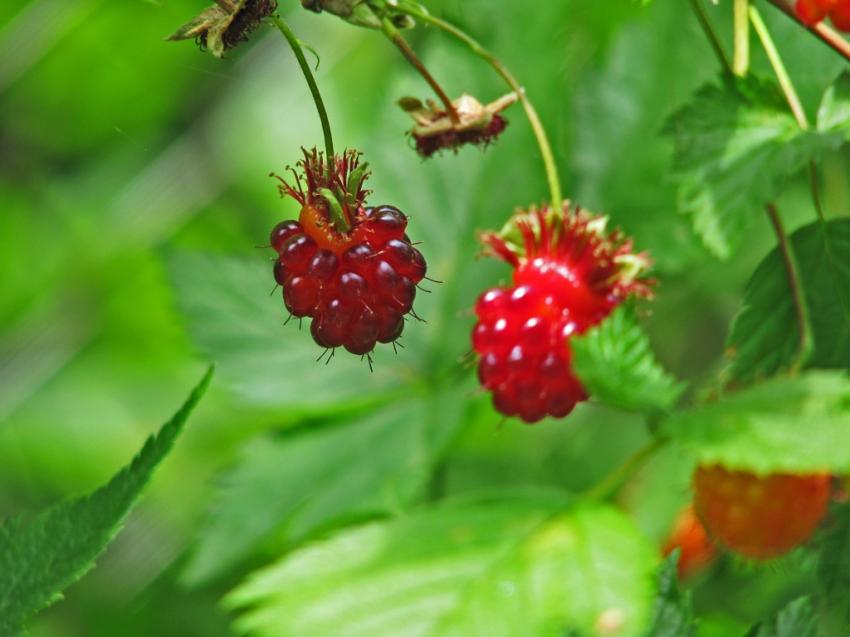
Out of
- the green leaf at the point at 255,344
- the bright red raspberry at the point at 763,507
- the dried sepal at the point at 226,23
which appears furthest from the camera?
the green leaf at the point at 255,344

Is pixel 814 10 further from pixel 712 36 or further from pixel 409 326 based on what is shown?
pixel 409 326

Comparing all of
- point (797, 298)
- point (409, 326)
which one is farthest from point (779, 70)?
point (409, 326)

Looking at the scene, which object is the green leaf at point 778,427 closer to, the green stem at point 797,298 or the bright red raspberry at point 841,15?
the green stem at point 797,298

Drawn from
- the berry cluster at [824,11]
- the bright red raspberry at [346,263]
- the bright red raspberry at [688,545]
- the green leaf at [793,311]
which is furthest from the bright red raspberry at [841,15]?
the bright red raspberry at [688,545]

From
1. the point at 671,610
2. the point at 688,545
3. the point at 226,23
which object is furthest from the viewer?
Answer: the point at 688,545

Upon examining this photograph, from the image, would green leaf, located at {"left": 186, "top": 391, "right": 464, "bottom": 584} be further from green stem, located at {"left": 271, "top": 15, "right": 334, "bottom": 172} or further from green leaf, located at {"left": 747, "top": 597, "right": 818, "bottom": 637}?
green stem, located at {"left": 271, "top": 15, "right": 334, "bottom": 172}

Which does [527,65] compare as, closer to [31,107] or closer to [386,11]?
[386,11]
